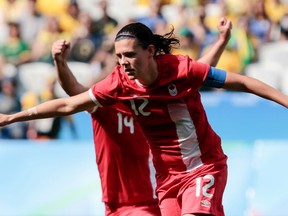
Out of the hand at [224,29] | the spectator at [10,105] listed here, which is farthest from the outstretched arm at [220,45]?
the spectator at [10,105]

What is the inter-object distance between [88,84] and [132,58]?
187 inches

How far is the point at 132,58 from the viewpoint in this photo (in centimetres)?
587

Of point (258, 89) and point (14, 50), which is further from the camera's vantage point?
point (14, 50)

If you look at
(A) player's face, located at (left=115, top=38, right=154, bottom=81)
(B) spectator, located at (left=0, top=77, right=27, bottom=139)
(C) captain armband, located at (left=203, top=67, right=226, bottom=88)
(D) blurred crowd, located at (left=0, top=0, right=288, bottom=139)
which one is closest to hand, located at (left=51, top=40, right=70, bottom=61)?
(A) player's face, located at (left=115, top=38, right=154, bottom=81)

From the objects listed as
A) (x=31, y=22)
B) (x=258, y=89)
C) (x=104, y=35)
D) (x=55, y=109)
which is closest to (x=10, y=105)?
(x=104, y=35)

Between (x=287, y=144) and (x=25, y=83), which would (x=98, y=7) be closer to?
(x=25, y=83)

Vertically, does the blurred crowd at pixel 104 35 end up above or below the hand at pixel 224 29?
above

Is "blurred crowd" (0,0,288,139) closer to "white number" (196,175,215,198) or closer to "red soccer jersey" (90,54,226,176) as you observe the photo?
"red soccer jersey" (90,54,226,176)

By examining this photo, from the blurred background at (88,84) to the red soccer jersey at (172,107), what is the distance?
11.4 ft

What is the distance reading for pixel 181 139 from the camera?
241 inches

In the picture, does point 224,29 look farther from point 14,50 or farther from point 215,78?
point 14,50

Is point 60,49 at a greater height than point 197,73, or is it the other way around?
point 60,49

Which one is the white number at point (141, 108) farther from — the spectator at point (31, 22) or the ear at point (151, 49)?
the spectator at point (31, 22)

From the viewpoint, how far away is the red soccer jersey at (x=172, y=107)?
6.00 metres
